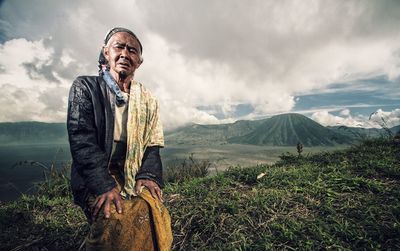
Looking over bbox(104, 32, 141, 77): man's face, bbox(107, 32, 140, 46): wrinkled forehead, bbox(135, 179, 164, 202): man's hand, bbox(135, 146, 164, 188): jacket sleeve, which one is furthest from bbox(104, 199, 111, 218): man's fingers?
bbox(107, 32, 140, 46): wrinkled forehead

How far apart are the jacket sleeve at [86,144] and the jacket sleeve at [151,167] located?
→ 15.0 inches

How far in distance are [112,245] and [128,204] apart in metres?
0.28

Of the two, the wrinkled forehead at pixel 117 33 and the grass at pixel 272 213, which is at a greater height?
the wrinkled forehead at pixel 117 33

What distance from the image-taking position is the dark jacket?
66.2 inches

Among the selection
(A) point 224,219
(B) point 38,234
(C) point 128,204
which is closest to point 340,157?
(A) point 224,219

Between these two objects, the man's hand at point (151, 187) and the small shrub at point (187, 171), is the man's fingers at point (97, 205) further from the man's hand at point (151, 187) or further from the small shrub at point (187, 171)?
the small shrub at point (187, 171)

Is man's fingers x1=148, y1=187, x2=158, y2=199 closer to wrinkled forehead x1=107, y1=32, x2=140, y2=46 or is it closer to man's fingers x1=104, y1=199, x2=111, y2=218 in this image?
man's fingers x1=104, y1=199, x2=111, y2=218

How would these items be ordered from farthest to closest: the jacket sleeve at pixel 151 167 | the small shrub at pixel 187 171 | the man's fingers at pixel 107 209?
1. the small shrub at pixel 187 171
2. the jacket sleeve at pixel 151 167
3. the man's fingers at pixel 107 209

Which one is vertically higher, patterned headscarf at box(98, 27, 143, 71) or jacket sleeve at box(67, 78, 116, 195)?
patterned headscarf at box(98, 27, 143, 71)

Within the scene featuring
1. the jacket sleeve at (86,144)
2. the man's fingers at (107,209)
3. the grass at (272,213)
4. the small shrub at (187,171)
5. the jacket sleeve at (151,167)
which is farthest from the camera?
the small shrub at (187,171)

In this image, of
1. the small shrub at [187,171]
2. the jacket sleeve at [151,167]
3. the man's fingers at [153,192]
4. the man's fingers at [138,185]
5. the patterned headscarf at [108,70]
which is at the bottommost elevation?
the small shrub at [187,171]

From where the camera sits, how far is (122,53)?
2.12 m

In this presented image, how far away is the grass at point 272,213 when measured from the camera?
2.60 metres

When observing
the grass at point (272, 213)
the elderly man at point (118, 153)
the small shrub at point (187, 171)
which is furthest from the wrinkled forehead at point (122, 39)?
the small shrub at point (187, 171)
